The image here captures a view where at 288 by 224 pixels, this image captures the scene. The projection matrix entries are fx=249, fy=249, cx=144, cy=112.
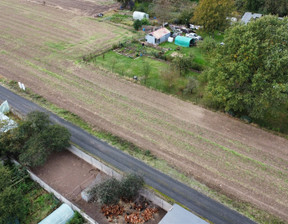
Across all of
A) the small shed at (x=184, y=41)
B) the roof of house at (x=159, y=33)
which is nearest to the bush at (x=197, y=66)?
the small shed at (x=184, y=41)

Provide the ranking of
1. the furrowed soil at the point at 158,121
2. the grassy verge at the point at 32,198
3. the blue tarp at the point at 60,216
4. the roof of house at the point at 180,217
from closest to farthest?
the roof of house at the point at 180,217
the blue tarp at the point at 60,216
the grassy verge at the point at 32,198
the furrowed soil at the point at 158,121

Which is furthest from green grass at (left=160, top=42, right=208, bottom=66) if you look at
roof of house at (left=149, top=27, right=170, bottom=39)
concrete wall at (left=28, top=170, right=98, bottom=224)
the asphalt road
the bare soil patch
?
concrete wall at (left=28, top=170, right=98, bottom=224)

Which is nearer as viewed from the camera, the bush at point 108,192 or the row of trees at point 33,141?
the bush at point 108,192

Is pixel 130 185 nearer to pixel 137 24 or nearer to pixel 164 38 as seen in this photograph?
pixel 164 38

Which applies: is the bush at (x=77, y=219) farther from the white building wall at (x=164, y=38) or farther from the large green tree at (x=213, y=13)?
the large green tree at (x=213, y=13)

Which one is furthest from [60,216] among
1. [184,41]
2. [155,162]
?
[184,41]

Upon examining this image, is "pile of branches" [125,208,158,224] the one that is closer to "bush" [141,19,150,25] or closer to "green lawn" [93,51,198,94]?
"green lawn" [93,51,198,94]
